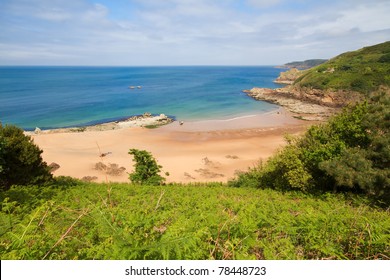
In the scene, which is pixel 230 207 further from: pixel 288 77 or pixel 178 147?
pixel 288 77

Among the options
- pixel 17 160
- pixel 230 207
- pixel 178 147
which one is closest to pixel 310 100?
pixel 178 147

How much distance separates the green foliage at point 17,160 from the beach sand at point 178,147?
25.5 feet

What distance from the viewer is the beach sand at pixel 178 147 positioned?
27891 mm

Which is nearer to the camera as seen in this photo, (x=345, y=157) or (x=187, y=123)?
(x=345, y=157)

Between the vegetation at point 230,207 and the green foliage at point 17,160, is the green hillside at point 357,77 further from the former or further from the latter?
the green foliage at point 17,160

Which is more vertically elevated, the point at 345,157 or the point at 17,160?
the point at 345,157

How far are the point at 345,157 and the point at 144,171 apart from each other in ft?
47.4

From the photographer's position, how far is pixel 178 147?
3697 centimetres

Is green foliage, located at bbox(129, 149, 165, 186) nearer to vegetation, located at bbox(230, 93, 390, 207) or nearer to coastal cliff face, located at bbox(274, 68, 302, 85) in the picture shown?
vegetation, located at bbox(230, 93, 390, 207)

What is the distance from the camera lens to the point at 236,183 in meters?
19.2
